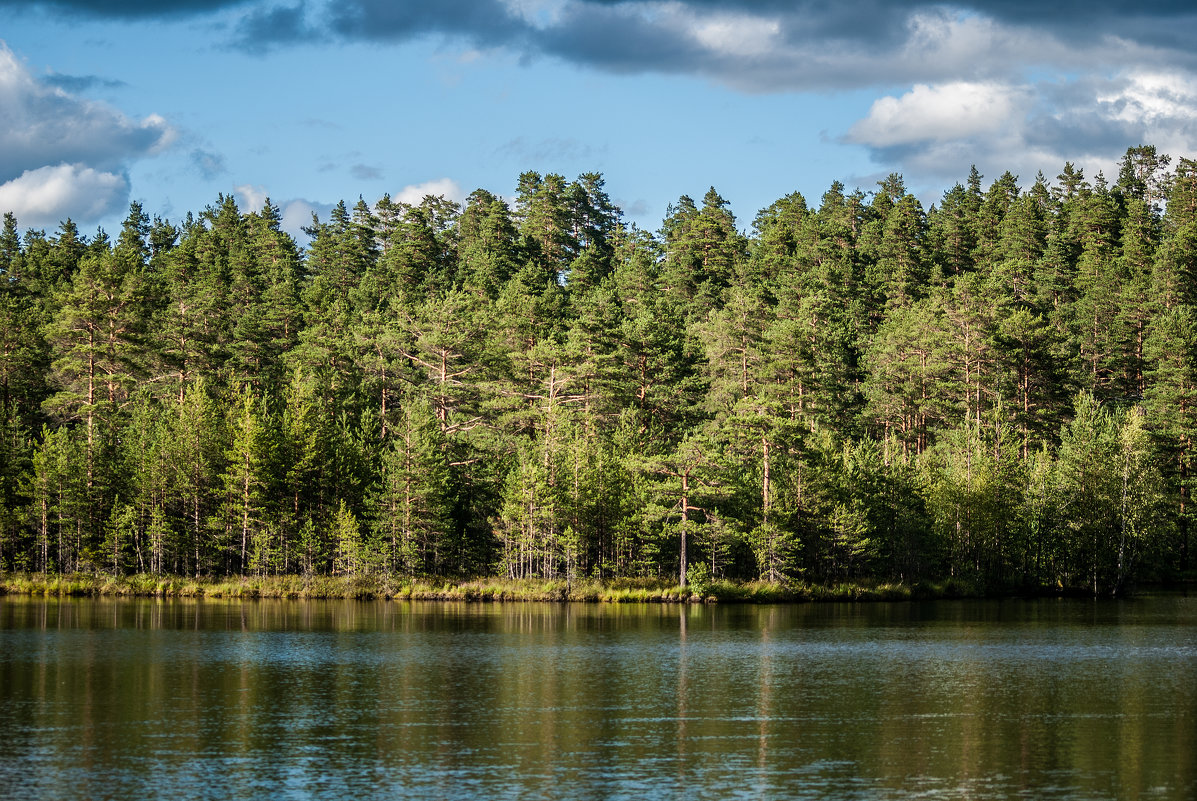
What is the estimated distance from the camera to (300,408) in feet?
279

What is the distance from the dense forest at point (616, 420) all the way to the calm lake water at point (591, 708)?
51.9 feet

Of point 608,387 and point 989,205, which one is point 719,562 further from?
point 989,205

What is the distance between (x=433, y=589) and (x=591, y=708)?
42.7 m

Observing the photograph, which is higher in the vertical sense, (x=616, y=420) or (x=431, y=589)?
(x=616, y=420)

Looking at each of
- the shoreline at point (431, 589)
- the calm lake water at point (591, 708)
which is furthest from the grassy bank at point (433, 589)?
the calm lake water at point (591, 708)

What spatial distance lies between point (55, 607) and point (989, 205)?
127723 mm

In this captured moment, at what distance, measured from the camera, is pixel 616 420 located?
96.0m

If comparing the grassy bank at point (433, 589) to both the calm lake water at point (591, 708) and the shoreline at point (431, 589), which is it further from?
the calm lake water at point (591, 708)

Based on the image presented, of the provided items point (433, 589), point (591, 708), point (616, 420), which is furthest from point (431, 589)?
point (591, 708)

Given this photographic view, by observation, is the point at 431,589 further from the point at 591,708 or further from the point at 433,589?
the point at 591,708

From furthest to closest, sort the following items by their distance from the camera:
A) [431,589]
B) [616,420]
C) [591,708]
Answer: [616,420], [431,589], [591,708]

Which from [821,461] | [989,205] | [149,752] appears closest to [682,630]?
[821,461]

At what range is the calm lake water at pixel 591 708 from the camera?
1157 inches

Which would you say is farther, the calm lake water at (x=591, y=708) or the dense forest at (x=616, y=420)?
the dense forest at (x=616, y=420)
